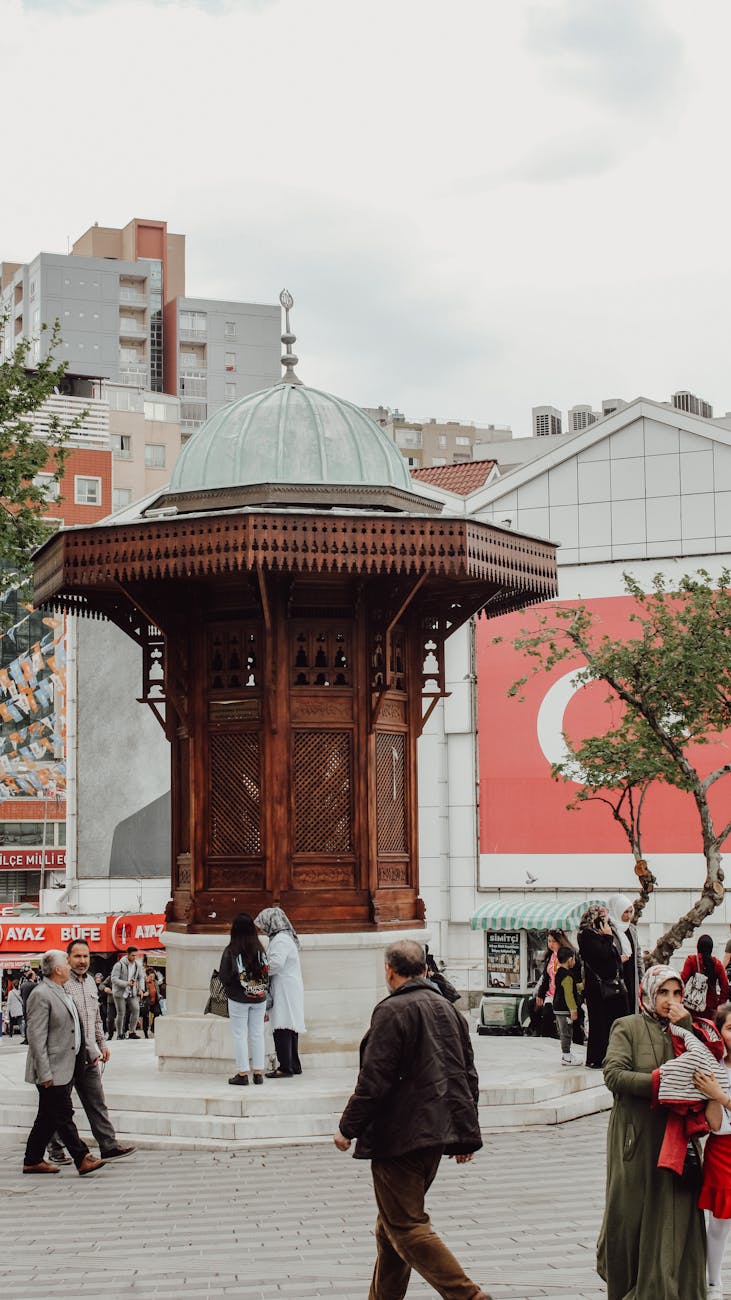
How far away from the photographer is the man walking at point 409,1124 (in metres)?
6.70

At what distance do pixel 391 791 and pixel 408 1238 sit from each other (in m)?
9.16

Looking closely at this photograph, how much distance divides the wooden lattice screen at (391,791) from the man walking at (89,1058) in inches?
182

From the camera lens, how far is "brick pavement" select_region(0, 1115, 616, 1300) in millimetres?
7801

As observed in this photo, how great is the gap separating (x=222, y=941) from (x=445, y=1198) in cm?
531

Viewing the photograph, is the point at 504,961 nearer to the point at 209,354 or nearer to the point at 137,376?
the point at 209,354

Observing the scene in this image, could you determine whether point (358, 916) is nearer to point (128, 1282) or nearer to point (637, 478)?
point (128, 1282)

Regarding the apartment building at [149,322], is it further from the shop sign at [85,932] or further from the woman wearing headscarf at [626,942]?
the woman wearing headscarf at [626,942]

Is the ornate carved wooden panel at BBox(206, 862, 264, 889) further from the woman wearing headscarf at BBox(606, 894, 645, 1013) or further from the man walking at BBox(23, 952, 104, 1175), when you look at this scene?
the man walking at BBox(23, 952, 104, 1175)

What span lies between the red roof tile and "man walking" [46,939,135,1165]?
3426cm

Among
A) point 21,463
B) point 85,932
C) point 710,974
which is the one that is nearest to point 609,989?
point 710,974

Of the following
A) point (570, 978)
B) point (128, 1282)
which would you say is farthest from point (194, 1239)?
point (570, 978)

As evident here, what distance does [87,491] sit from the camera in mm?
70312

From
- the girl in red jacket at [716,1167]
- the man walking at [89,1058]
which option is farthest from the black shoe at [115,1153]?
the girl in red jacket at [716,1167]

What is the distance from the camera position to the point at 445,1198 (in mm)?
9883
